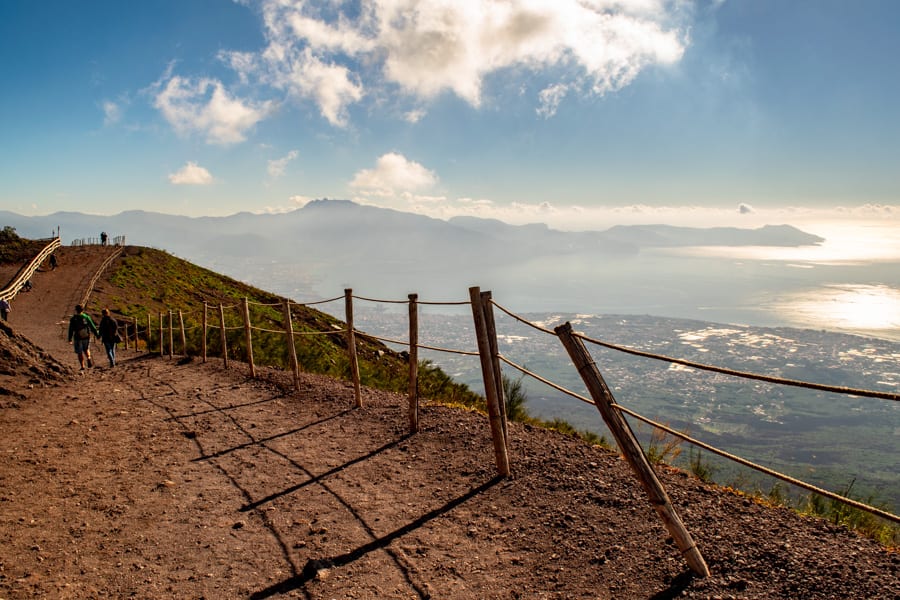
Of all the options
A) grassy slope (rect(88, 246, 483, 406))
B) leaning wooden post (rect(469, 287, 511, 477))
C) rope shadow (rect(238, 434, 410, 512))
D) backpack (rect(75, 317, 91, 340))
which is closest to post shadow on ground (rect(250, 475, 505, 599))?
leaning wooden post (rect(469, 287, 511, 477))

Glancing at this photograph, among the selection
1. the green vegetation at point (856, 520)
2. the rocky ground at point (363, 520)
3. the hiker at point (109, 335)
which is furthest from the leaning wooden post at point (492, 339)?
the hiker at point (109, 335)

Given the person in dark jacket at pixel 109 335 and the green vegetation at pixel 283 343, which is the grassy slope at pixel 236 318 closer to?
the green vegetation at pixel 283 343

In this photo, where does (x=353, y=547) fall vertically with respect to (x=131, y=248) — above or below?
below

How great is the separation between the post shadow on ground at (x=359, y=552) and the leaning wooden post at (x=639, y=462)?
2.13m

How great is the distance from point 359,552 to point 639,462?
2365 mm

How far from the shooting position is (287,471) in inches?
225

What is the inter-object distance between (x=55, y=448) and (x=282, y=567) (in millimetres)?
4379

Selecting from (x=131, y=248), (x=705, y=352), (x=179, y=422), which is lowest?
(x=705, y=352)

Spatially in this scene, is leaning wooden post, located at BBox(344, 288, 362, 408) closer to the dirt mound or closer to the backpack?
the dirt mound

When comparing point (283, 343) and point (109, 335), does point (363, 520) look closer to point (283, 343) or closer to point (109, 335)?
point (283, 343)

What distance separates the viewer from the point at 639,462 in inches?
132

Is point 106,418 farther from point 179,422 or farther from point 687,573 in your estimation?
point 687,573

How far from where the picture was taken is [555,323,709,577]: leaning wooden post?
10.9 feet

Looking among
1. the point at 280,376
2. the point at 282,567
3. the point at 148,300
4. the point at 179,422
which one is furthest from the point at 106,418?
the point at 148,300
